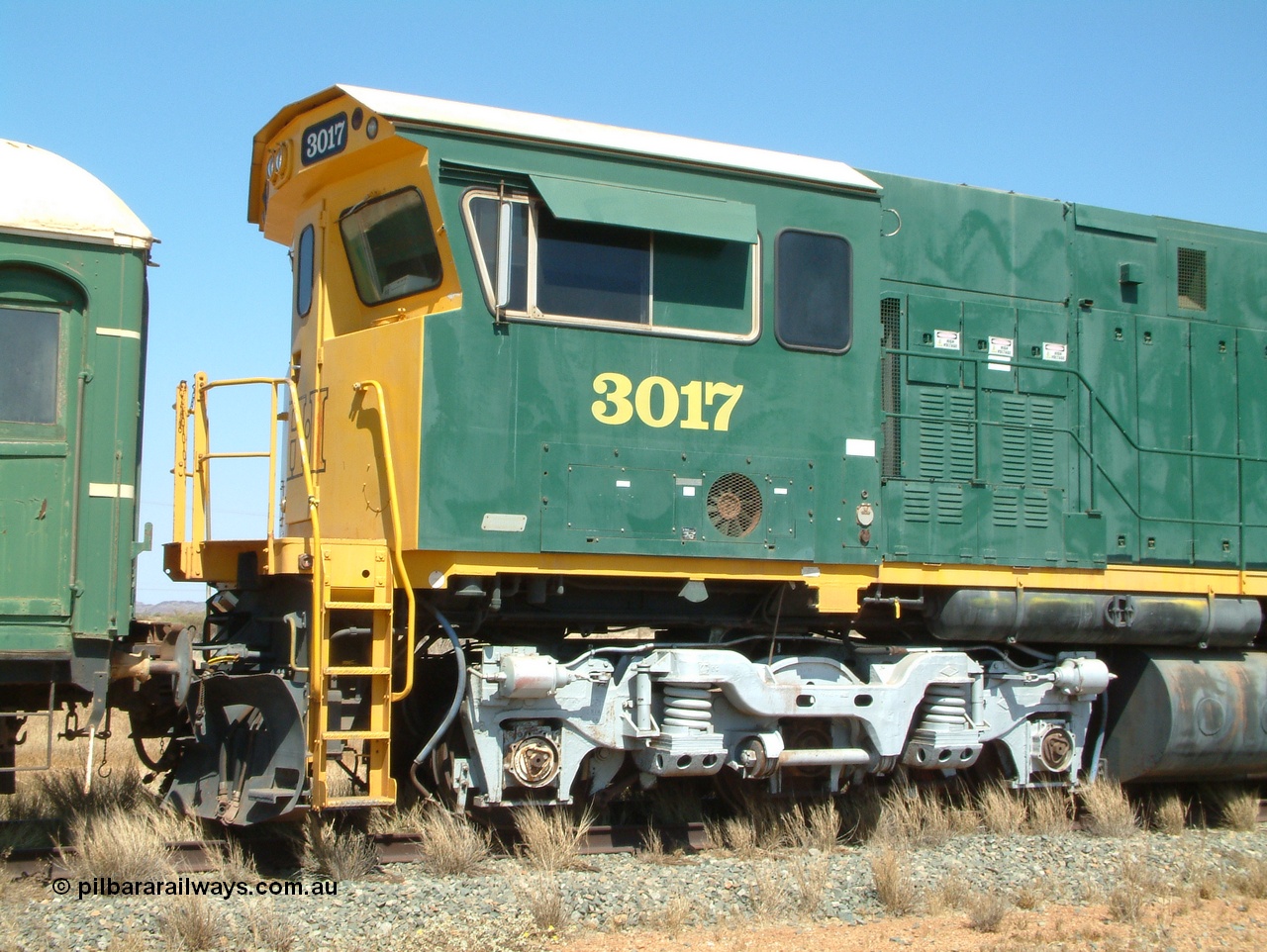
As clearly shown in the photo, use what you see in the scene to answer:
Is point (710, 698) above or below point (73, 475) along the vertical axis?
below

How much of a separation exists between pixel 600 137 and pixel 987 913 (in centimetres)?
484

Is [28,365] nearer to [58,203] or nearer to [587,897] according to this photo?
[58,203]

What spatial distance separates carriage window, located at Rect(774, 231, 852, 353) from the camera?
7.93 m

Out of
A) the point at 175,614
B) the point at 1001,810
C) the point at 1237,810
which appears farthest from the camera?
the point at 175,614

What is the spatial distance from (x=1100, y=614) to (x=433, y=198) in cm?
528

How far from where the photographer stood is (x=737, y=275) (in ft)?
25.6

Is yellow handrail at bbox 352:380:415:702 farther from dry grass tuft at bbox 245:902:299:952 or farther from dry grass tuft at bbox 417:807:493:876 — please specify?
dry grass tuft at bbox 245:902:299:952

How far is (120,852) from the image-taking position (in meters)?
6.78

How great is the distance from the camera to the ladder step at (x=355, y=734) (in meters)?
6.71

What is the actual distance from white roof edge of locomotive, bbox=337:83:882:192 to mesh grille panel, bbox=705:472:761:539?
1.93 metres

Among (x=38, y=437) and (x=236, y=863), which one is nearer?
(x=38, y=437)

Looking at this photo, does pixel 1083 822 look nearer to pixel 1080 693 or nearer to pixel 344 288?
pixel 1080 693

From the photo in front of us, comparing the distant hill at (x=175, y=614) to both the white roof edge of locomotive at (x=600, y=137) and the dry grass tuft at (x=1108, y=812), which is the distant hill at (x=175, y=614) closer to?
the white roof edge of locomotive at (x=600, y=137)

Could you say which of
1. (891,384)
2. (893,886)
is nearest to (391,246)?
(891,384)
